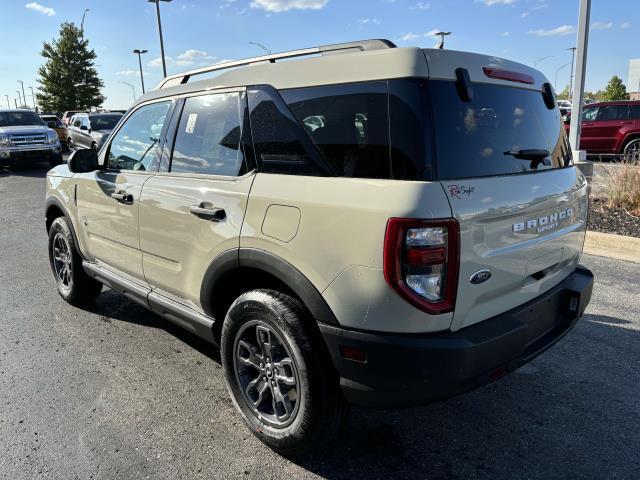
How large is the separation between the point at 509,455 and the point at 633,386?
121cm

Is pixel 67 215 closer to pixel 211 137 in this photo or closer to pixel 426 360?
pixel 211 137

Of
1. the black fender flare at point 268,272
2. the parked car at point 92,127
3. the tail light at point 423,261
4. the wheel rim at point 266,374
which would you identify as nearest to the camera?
the tail light at point 423,261

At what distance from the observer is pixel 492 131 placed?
94.8 inches

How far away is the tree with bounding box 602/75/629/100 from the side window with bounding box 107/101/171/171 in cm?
6482

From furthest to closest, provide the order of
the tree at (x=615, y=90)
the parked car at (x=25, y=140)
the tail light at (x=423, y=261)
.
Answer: the tree at (x=615, y=90)
the parked car at (x=25, y=140)
the tail light at (x=423, y=261)

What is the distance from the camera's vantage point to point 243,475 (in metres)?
2.49

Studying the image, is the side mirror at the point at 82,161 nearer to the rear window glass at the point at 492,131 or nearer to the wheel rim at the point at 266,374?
the wheel rim at the point at 266,374

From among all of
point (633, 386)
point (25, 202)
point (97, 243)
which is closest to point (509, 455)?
point (633, 386)

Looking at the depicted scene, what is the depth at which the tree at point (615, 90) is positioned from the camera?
57.4m

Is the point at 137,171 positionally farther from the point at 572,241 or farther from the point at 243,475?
the point at 572,241

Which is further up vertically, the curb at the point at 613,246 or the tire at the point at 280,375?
the tire at the point at 280,375

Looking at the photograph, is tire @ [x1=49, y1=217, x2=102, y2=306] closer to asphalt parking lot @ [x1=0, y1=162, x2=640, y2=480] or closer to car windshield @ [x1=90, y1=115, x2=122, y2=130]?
asphalt parking lot @ [x1=0, y1=162, x2=640, y2=480]

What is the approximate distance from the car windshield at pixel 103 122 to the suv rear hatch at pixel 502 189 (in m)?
18.2

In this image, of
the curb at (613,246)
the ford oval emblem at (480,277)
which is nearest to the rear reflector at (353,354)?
the ford oval emblem at (480,277)
